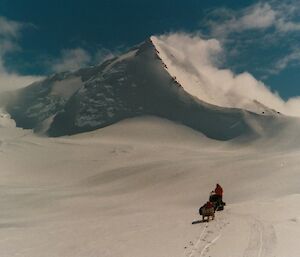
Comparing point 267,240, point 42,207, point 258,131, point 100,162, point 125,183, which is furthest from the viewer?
point 258,131

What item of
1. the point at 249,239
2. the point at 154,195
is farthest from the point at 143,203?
the point at 249,239

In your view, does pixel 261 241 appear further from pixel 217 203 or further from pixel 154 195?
pixel 154 195

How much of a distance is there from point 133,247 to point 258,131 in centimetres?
13061

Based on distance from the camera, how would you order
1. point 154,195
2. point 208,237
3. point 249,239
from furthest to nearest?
point 154,195 → point 208,237 → point 249,239

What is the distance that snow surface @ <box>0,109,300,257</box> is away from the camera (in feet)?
81.8

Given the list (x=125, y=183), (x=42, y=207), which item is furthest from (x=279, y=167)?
(x=42, y=207)

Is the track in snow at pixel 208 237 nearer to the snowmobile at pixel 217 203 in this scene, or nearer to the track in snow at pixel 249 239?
the track in snow at pixel 249 239

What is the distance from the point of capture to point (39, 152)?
13112cm

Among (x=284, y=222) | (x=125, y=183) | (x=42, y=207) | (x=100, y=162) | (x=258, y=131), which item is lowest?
(x=284, y=222)

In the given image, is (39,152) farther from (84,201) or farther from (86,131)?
(84,201)

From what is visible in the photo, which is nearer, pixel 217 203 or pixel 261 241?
pixel 261 241

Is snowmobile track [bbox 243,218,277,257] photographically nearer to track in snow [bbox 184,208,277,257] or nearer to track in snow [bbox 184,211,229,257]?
track in snow [bbox 184,208,277,257]

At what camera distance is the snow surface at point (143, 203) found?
24938 mm

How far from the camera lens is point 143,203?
52.5 metres
